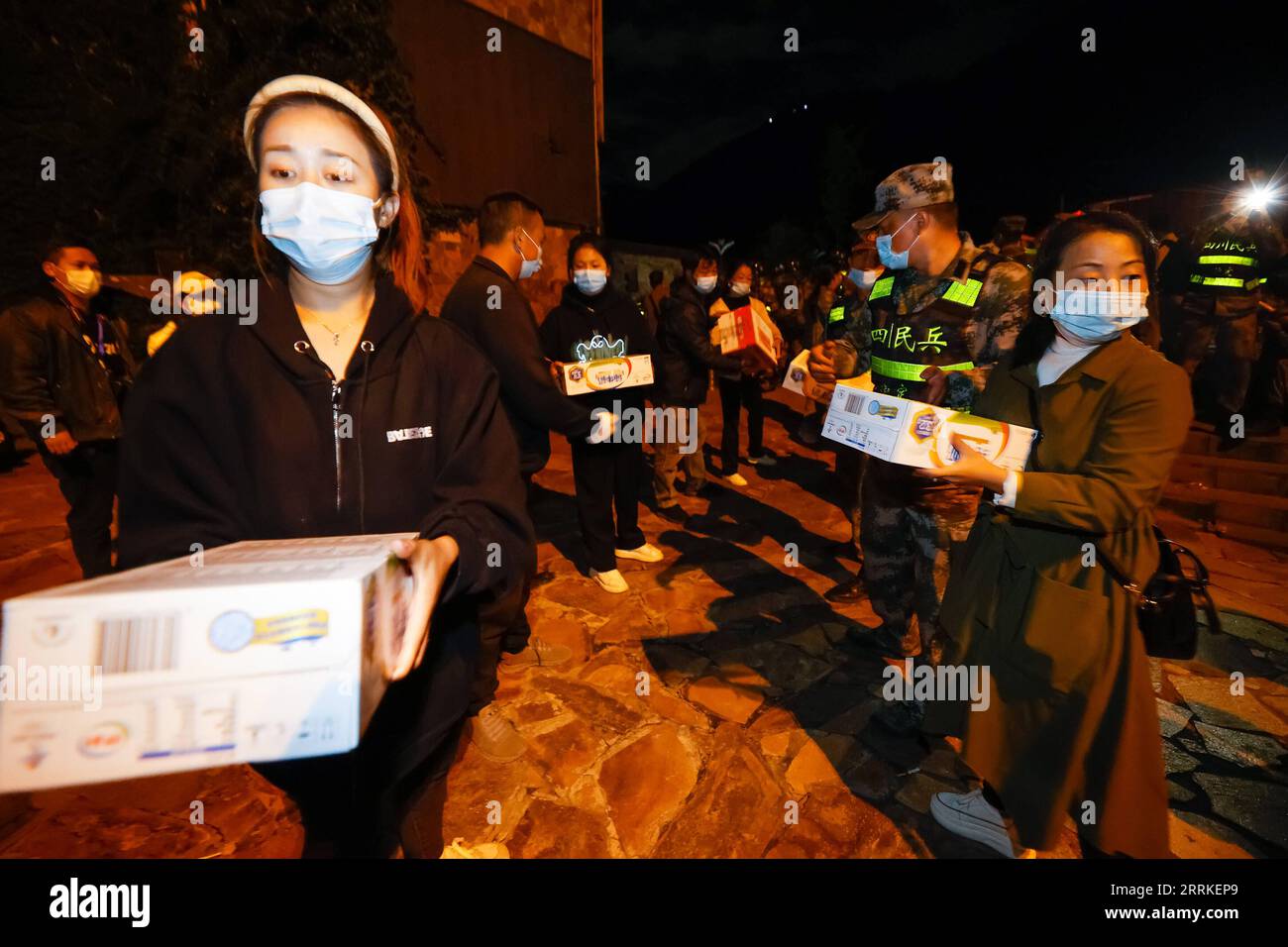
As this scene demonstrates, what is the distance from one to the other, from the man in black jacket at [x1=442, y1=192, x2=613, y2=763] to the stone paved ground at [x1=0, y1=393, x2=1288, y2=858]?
0.19 meters

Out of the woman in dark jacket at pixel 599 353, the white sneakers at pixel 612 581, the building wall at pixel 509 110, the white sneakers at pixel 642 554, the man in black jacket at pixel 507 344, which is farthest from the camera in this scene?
the building wall at pixel 509 110

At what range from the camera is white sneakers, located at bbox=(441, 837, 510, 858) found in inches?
86.7

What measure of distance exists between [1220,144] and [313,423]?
3239cm

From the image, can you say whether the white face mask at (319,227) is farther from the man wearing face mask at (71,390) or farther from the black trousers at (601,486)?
the man wearing face mask at (71,390)

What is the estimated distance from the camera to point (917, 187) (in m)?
2.78

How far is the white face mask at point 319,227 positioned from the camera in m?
1.46

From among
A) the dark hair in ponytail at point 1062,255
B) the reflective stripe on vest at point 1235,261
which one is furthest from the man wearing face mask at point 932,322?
the reflective stripe on vest at point 1235,261

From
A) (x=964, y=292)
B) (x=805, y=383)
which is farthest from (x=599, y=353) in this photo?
(x=964, y=292)

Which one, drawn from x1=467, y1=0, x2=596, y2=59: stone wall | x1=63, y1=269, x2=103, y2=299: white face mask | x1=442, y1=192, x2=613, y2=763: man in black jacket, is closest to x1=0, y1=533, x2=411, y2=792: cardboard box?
x1=442, y1=192, x2=613, y2=763: man in black jacket

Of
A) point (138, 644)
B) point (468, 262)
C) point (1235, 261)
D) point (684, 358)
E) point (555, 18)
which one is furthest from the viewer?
point (555, 18)

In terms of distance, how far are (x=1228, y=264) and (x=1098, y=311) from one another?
6337mm

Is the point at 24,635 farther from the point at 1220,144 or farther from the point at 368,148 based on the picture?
the point at 1220,144

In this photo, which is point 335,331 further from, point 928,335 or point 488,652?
point 928,335

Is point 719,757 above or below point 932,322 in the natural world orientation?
below
